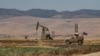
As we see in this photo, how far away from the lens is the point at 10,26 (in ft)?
655

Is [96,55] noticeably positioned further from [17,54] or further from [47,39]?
[47,39]

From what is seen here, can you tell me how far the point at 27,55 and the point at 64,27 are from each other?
16289 centimetres

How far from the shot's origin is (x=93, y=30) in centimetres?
17638

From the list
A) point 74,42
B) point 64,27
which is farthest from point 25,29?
point 74,42

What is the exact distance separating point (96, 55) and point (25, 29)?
16498 centimetres

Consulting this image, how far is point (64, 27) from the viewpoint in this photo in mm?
192750

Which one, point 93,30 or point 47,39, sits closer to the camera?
point 47,39

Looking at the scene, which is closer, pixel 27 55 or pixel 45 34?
pixel 27 55

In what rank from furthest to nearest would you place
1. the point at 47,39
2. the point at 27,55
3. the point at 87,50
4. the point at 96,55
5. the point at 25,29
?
the point at 25,29, the point at 47,39, the point at 87,50, the point at 27,55, the point at 96,55

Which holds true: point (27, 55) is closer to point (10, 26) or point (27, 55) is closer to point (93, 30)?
point (93, 30)

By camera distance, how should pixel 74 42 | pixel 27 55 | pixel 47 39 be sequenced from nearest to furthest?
1. pixel 27 55
2. pixel 74 42
3. pixel 47 39

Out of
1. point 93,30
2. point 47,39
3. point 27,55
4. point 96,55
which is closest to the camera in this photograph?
point 96,55

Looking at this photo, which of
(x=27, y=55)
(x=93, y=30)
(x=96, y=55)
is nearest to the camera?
(x=96, y=55)

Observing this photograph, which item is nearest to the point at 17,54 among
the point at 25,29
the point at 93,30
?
the point at 93,30
